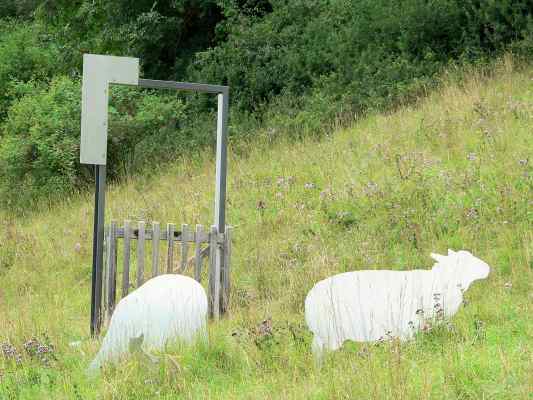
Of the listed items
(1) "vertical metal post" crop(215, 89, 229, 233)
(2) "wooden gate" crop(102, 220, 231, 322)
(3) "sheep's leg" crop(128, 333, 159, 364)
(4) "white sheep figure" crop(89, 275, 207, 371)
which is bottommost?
(3) "sheep's leg" crop(128, 333, 159, 364)

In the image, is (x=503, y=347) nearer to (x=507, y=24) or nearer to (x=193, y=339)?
(x=193, y=339)

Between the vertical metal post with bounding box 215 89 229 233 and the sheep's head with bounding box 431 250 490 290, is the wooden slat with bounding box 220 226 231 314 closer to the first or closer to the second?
the vertical metal post with bounding box 215 89 229 233

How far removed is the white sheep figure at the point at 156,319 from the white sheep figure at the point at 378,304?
93cm

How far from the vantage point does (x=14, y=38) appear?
85.0 ft

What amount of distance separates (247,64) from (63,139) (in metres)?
4.87

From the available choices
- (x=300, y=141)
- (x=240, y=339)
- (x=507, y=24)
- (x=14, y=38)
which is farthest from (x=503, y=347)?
(x=14, y=38)

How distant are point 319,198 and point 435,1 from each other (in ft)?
22.0

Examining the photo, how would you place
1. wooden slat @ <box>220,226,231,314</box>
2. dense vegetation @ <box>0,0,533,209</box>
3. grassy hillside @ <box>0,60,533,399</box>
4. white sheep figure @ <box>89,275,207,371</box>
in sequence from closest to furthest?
grassy hillside @ <box>0,60,533,399</box>, white sheep figure @ <box>89,275,207,371</box>, wooden slat @ <box>220,226,231,314</box>, dense vegetation @ <box>0,0,533,209</box>

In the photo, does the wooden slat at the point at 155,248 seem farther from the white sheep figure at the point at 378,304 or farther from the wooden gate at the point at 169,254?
the white sheep figure at the point at 378,304

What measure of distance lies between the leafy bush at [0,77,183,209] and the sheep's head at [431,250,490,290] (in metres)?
10.4

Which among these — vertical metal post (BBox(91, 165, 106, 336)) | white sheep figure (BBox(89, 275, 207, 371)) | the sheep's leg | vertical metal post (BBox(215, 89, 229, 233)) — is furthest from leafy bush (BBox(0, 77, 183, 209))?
the sheep's leg

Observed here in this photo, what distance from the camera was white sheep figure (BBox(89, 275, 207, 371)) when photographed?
604 cm

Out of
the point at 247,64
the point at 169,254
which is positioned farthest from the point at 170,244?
the point at 247,64

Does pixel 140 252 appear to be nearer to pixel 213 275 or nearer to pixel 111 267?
pixel 111 267
